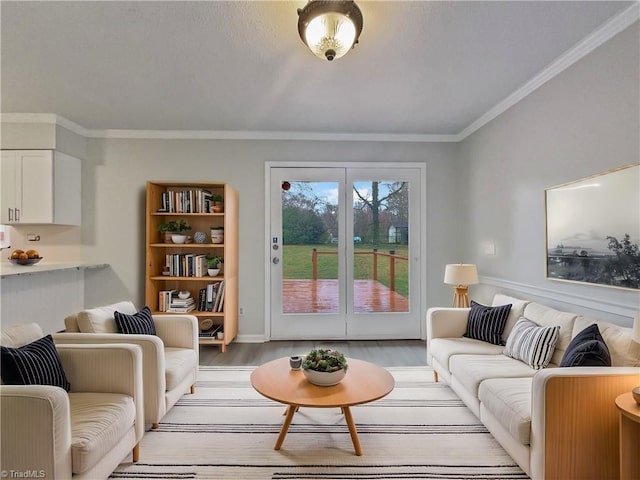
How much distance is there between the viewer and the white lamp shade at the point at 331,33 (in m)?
1.98

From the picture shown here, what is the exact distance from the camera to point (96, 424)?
5.50 feet

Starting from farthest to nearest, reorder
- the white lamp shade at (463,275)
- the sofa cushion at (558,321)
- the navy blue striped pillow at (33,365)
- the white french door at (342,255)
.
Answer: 1. the white french door at (342,255)
2. the white lamp shade at (463,275)
3. the sofa cushion at (558,321)
4. the navy blue striped pillow at (33,365)

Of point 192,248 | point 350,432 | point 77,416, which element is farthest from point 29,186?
point 350,432

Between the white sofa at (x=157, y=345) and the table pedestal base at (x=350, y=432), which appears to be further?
the white sofa at (x=157, y=345)

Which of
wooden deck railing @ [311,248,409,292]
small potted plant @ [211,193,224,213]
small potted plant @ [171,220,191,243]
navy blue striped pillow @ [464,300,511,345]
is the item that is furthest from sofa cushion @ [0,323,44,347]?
navy blue striped pillow @ [464,300,511,345]

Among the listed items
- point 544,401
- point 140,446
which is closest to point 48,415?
point 140,446

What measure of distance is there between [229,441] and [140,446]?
52 centimetres

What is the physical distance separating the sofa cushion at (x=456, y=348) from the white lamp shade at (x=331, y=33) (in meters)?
2.27

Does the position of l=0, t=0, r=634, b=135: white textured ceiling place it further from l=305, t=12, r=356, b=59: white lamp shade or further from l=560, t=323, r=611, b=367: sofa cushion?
l=560, t=323, r=611, b=367: sofa cushion

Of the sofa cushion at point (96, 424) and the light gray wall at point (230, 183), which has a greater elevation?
the light gray wall at point (230, 183)

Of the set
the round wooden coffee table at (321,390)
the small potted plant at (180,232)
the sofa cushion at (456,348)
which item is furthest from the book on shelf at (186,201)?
the sofa cushion at (456,348)

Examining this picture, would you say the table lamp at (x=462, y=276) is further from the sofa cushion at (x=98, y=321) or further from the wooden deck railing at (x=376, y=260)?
the sofa cushion at (x=98, y=321)

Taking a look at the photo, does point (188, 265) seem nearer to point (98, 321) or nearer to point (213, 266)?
point (213, 266)

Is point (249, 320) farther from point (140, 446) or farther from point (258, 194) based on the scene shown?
point (140, 446)
